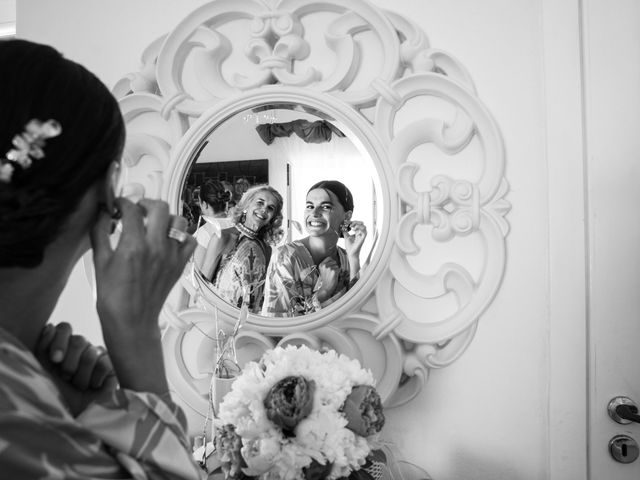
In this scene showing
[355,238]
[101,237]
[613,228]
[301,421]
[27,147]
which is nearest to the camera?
[27,147]

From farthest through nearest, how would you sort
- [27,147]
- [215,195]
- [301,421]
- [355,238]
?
[215,195]
[355,238]
[301,421]
[27,147]

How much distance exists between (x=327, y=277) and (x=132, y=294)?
79 centimetres

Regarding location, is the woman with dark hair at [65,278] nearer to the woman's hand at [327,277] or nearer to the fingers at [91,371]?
the fingers at [91,371]

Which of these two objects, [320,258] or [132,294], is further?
[320,258]

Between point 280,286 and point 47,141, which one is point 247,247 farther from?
point 47,141

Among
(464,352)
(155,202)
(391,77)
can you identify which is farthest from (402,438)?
(155,202)

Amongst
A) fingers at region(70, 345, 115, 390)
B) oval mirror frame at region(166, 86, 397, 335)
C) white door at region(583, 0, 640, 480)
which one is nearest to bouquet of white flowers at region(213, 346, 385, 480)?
oval mirror frame at region(166, 86, 397, 335)

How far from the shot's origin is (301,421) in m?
0.92

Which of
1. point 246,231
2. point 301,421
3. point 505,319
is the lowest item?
point 301,421

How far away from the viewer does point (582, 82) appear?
1.21 meters

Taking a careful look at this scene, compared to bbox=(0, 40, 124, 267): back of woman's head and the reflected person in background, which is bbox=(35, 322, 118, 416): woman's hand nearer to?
bbox=(0, 40, 124, 267): back of woman's head

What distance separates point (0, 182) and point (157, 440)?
0.26 meters

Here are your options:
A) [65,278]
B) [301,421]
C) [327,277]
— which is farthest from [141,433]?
[327,277]

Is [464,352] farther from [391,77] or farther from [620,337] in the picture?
[391,77]
